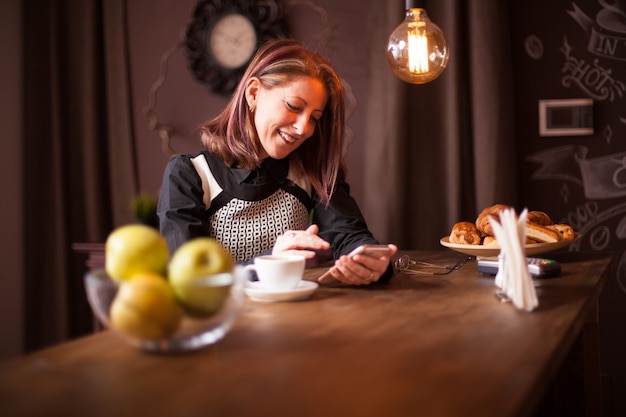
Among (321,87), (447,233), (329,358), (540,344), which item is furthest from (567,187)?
(329,358)

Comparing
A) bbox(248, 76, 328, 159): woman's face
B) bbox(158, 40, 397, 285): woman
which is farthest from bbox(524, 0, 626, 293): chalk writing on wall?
bbox(248, 76, 328, 159): woman's face

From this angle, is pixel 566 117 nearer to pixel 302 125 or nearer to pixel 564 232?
pixel 564 232

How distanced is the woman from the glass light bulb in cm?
21

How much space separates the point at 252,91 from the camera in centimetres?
196

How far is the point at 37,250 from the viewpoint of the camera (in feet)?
10.8

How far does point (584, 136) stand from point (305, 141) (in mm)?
1169

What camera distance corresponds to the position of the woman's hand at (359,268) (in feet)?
4.55

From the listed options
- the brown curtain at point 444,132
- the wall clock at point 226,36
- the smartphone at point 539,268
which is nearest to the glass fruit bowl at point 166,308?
the smartphone at point 539,268

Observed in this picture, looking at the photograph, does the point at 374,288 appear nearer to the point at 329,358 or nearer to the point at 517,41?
the point at 329,358

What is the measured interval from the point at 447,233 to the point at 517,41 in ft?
2.66

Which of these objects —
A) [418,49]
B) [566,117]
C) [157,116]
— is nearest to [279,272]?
[418,49]

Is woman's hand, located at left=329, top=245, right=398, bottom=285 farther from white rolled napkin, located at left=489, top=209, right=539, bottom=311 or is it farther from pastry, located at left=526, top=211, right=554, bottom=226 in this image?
pastry, located at left=526, top=211, right=554, bottom=226

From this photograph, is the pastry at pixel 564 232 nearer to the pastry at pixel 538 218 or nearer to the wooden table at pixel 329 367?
the pastry at pixel 538 218

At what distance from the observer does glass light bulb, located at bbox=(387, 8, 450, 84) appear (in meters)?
1.88
